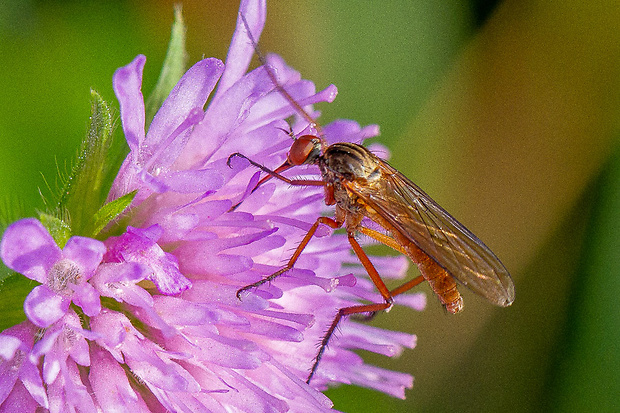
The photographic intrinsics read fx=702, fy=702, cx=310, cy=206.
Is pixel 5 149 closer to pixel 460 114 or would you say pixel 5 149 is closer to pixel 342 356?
pixel 342 356

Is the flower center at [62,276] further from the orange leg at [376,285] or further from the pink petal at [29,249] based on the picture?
the orange leg at [376,285]

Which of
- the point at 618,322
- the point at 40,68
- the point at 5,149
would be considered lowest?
the point at 5,149

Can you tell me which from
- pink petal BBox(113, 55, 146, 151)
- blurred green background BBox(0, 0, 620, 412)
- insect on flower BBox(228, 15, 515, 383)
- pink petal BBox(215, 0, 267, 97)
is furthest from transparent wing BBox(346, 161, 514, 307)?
blurred green background BBox(0, 0, 620, 412)

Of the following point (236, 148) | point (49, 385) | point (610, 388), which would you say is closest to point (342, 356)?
point (236, 148)

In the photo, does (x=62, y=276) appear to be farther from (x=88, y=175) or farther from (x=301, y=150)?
(x=301, y=150)

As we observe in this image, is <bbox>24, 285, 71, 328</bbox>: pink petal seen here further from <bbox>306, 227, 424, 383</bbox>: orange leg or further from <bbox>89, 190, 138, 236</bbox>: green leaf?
<bbox>306, 227, 424, 383</bbox>: orange leg

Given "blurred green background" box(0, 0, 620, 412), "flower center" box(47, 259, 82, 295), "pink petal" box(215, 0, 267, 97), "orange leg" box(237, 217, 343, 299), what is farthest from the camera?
"blurred green background" box(0, 0, 620, 412)
